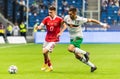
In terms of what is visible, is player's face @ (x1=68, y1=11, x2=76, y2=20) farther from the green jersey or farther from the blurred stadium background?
the blurred stadium background

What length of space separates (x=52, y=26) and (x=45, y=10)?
115 ft

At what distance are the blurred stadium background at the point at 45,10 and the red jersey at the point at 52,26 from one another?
106 ft

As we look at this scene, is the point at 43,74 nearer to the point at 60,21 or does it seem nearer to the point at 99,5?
the point at 60,21

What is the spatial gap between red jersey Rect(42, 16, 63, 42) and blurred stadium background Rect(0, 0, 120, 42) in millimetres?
32175

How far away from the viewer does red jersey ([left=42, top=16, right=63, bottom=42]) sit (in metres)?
17.8

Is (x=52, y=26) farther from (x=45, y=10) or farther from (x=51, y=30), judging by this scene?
(x=45, y=10)

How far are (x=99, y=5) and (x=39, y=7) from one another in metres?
6.76

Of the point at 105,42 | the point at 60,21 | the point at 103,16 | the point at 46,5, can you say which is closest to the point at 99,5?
the point at 103,16

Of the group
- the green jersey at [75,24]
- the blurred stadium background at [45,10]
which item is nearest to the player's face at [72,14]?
the green jersey at [75,24]

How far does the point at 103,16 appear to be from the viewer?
5103cm

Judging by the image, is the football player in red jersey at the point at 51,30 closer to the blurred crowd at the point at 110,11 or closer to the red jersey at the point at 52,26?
the red jersey at the point at 52,26

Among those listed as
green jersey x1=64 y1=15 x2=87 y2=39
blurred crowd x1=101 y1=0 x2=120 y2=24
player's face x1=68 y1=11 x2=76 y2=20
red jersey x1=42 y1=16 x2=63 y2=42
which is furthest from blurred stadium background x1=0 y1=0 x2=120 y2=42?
player's face x1=68 y1=11 x2=76 y2=20

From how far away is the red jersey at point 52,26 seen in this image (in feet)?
58.4

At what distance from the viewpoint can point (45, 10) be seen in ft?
173
